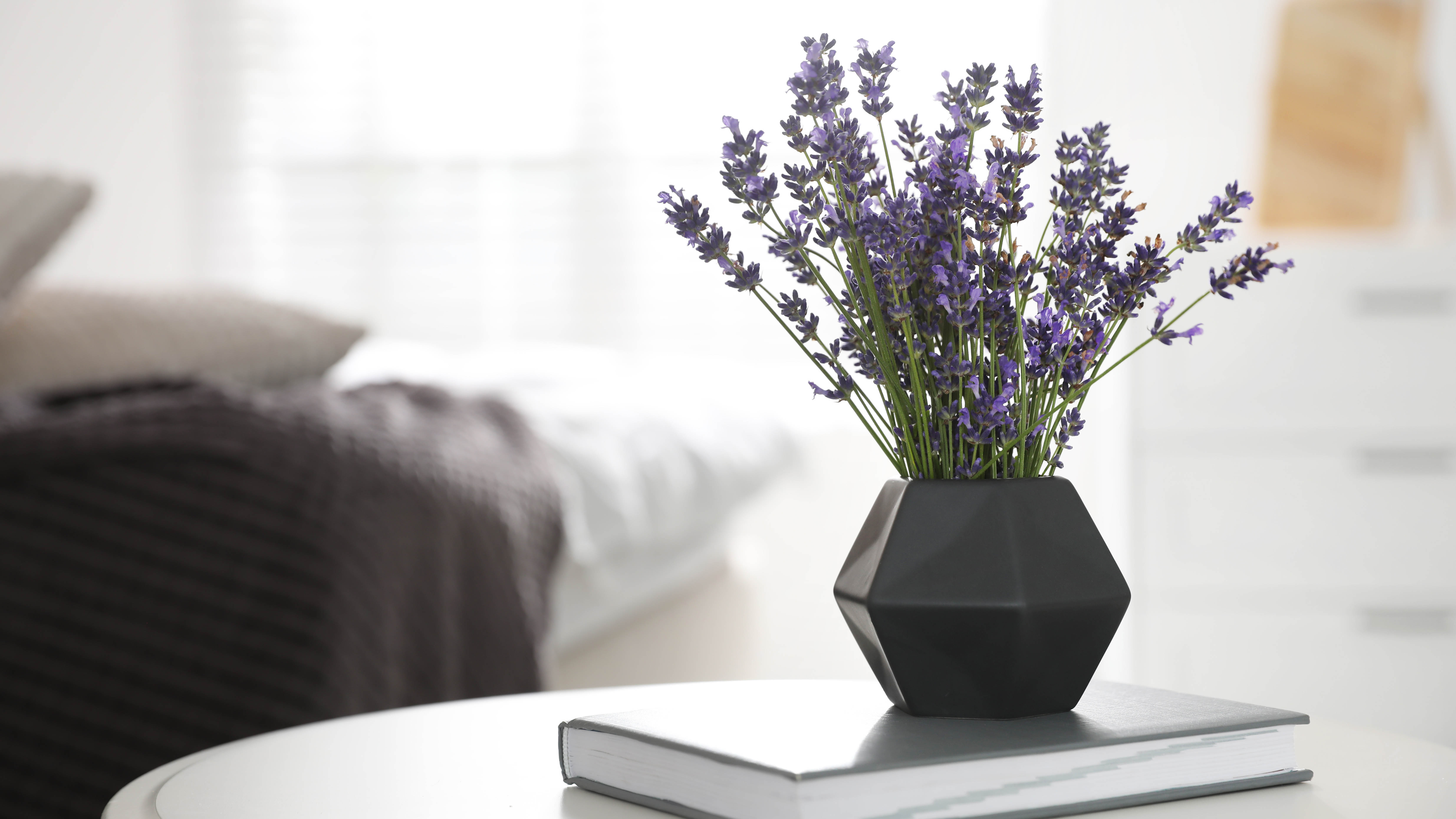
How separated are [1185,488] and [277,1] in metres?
2.55

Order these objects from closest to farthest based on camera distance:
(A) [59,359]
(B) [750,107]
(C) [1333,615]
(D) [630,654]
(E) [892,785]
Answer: (E) [892,785] < (A) [59,359] < (D) [630,654] < (C) [1333,615] < (B) [750,107]

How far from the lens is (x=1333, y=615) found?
6.72ft

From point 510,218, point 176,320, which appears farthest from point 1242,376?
point 510,218

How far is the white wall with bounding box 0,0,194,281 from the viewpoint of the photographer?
3332mm

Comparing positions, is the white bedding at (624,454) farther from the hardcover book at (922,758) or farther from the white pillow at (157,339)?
the hardcover book at (922,758)

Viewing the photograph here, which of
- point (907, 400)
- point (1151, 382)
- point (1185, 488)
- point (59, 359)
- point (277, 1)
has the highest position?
point (277, 1)

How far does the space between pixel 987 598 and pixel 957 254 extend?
0.14 meters

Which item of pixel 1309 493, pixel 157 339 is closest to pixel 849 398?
pixel 157 339

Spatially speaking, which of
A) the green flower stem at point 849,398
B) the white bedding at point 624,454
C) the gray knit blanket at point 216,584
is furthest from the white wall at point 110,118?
the green flower stem at point 849,398

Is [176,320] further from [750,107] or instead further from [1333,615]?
[750,107]

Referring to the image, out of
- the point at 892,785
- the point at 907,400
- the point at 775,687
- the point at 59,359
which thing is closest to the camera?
the point at 892,785

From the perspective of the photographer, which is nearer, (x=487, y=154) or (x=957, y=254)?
(x=957, y=254)

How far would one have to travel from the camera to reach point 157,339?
1.57m

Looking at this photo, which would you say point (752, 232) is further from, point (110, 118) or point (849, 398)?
point (849, 398)
